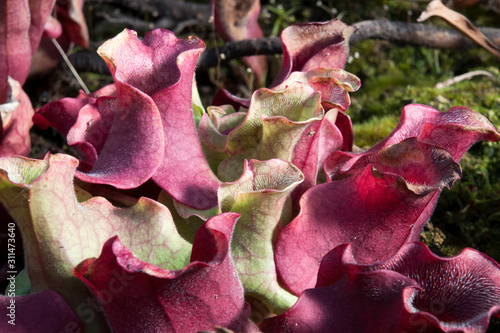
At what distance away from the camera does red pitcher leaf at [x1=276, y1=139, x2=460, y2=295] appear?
683mm

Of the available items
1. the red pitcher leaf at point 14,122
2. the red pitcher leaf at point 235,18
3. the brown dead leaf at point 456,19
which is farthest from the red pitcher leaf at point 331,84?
the red pitcher leaf at point 235,18

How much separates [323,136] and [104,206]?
1.38ft

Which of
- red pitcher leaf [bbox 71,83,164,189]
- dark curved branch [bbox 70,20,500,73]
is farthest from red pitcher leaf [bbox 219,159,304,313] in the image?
dark curved branch [bbox 70,20,500,73]

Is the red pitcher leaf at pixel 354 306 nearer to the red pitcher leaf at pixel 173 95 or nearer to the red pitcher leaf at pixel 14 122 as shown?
the red pitcher leaf at pixel 173 95

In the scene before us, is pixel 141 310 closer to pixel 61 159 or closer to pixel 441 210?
pixel 61 159

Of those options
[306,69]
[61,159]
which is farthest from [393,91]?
[61,159]

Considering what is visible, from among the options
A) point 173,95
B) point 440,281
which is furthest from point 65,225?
point 440,281

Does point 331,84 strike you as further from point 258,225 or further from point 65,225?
point 65,225

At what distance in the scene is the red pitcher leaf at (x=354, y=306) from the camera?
22.8 inches

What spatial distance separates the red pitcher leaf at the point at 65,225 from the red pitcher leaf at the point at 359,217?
18 centimetres

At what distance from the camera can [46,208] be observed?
2.07ft

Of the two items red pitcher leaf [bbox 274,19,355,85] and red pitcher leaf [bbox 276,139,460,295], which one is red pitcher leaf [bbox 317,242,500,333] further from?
red pitcher leaf [bbox 274,19,355,85]

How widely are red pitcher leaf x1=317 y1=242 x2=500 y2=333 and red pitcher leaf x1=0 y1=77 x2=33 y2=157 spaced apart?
82 centimetres

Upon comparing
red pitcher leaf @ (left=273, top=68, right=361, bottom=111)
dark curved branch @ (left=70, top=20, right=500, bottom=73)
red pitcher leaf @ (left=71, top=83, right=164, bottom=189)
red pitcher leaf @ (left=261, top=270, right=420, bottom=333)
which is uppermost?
red pitcher leaf @ (left=273, top=68, right=361, bottom=111)
